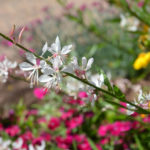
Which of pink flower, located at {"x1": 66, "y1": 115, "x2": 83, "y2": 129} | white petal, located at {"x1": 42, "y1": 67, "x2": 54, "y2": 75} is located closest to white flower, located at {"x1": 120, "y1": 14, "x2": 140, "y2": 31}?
pink flower, located at {"x1": 66, "y1": 115, "x2": 83, "y2": 129}

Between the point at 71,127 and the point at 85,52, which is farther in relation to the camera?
the point at 85,52

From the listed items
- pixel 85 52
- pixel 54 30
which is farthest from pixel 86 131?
pixel 54 30

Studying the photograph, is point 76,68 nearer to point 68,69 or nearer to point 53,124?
point 68,69

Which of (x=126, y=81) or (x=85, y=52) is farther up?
(x=85, y=52)

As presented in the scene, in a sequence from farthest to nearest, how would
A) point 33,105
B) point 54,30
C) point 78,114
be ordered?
point 54,30 → point 33,105 → point 78,114

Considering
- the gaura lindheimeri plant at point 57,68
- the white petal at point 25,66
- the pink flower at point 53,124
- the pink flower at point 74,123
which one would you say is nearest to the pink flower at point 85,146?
the pink flower at point 74,123

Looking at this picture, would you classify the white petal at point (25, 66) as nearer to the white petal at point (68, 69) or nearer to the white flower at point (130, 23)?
the white petal at point (68, 69)

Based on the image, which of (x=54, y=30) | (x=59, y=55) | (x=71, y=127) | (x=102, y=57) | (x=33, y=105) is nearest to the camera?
(x=59, y=55)

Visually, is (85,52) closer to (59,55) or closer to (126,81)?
(126,81)
